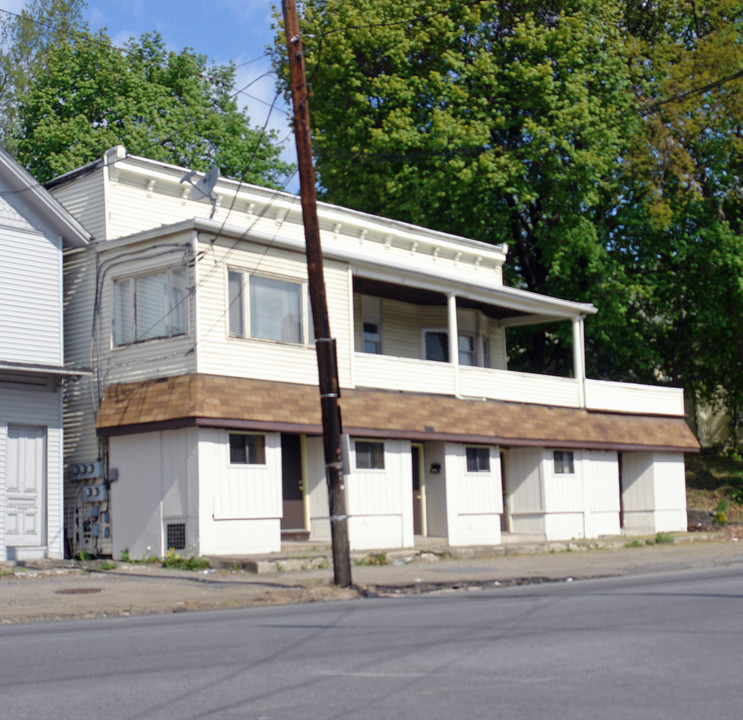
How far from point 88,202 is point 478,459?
36.0 feet

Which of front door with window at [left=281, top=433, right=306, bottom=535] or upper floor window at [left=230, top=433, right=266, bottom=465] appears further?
front door with window at [left=281, top=433, right=306, bottom=535]

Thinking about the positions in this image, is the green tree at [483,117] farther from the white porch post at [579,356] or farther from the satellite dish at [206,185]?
the satellite dish at [206,185]

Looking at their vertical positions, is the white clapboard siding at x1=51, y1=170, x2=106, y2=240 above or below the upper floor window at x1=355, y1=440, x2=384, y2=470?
above

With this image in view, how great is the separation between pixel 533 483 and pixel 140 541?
11.1 m

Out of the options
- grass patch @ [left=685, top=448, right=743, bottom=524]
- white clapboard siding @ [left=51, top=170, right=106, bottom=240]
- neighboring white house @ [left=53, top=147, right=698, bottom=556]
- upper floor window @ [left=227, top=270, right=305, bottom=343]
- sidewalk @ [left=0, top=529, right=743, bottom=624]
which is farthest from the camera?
grass patch @ [left=685, top=448, right=743, bottom=524]

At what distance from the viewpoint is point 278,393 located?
2184 cm

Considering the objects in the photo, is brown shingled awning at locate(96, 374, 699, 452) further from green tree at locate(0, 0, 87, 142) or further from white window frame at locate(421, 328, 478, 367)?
green tree at locate(0, 0, 87, 142)

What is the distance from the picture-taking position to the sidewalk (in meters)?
14.9

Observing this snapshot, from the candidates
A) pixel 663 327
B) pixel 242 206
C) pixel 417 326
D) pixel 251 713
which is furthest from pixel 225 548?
pixel 663 327

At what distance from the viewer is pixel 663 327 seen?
41.6 m

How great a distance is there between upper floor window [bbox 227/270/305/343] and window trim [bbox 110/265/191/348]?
3.04 feet

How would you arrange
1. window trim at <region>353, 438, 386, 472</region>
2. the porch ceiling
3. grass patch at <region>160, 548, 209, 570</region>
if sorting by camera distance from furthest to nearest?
the porch ceiling, window trim at <region>353, 438, 386, 472</region>, grass patch at <region>160, 548, 209, 570</region>

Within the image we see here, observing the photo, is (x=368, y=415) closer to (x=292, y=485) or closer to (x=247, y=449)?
(x=292, y=485)

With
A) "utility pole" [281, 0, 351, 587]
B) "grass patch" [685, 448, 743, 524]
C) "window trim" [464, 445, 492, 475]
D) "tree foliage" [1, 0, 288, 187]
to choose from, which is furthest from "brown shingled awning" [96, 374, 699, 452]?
"tree foliage" [1, 0, 288, 187]
